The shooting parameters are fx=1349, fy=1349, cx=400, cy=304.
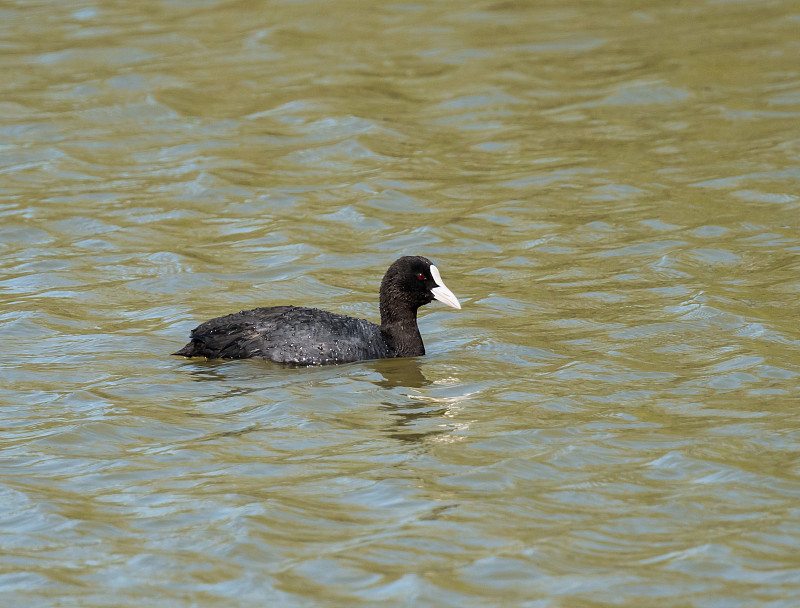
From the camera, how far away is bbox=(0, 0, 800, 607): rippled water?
6.37 meters

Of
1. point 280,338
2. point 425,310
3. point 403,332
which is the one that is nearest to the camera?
point 280,338

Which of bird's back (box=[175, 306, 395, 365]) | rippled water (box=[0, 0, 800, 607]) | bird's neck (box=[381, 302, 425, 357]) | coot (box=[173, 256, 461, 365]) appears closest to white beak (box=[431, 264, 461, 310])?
coot (box=[173, 256, 461, 365])

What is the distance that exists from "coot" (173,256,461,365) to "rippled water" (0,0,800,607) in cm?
16

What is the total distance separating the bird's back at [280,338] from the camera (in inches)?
365

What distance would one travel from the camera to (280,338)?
9.30 m

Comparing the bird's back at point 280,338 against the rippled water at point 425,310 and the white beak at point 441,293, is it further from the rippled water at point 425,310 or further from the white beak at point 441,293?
the white beak at point 441,293

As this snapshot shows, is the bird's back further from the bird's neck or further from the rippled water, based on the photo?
the bird's neck

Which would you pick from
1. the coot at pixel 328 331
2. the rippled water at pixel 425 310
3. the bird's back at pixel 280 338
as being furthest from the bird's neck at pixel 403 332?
the bird's back at pixel 280 338

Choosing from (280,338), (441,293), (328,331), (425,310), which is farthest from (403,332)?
(425,310)

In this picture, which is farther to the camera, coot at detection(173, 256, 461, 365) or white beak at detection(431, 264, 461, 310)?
white beak at detection(431, 264, 461, 310)

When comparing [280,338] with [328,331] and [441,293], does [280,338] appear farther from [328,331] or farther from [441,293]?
[441,293]

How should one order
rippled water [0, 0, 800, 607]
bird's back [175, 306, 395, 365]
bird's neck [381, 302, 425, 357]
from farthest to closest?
bird's neck [381, 302, 425, 357] < bird's back [175, 306, 395, 365] < rippled water [0, 0, 800, 607]

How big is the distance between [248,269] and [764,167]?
18.0ft

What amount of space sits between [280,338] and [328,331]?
34 centimetres
